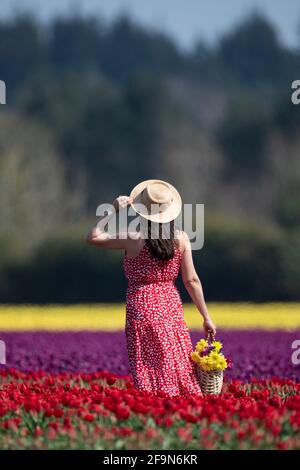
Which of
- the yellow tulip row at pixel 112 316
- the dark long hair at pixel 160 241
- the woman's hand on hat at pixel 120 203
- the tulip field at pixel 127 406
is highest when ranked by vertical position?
the woman's hand on hat at pixel 120 203

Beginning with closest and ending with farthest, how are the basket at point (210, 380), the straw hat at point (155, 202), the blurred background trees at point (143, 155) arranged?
the straw hat at point (155, 202) → the basket at point (210, 380) → the blurred background trees at point (143, 155)

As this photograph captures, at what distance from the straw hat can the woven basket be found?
0.98m

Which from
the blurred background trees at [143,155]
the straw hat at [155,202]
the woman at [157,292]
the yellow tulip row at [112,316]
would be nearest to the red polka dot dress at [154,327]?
the woman at [157,292]

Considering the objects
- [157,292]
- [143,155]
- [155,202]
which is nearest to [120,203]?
[155,202]

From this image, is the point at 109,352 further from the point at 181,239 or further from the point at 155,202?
the point at 155,202

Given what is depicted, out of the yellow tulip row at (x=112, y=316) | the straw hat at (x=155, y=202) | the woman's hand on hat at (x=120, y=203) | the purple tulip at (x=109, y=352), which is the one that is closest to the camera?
the woman's hand on hat at (x=120, y=203)

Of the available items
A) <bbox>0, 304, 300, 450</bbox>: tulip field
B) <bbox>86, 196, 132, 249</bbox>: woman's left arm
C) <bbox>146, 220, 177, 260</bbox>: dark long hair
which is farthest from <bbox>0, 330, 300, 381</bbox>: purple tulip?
<bbox>86, 196, 132, 249</bbox>: woman's left arm

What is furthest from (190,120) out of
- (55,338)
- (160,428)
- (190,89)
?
(160,428)

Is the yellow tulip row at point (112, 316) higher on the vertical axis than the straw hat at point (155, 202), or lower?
lower

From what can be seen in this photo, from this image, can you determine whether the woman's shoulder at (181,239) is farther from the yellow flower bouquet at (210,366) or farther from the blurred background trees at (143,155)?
the blurred background trees at (143,155)

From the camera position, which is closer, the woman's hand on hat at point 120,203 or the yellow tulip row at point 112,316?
the woman's hand on hat at point 120,203

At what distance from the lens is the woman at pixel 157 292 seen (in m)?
6.71

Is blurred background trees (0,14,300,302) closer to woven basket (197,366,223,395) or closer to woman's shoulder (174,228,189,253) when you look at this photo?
woven basket (197,366,223,395)

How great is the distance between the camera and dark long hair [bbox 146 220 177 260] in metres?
6.70
